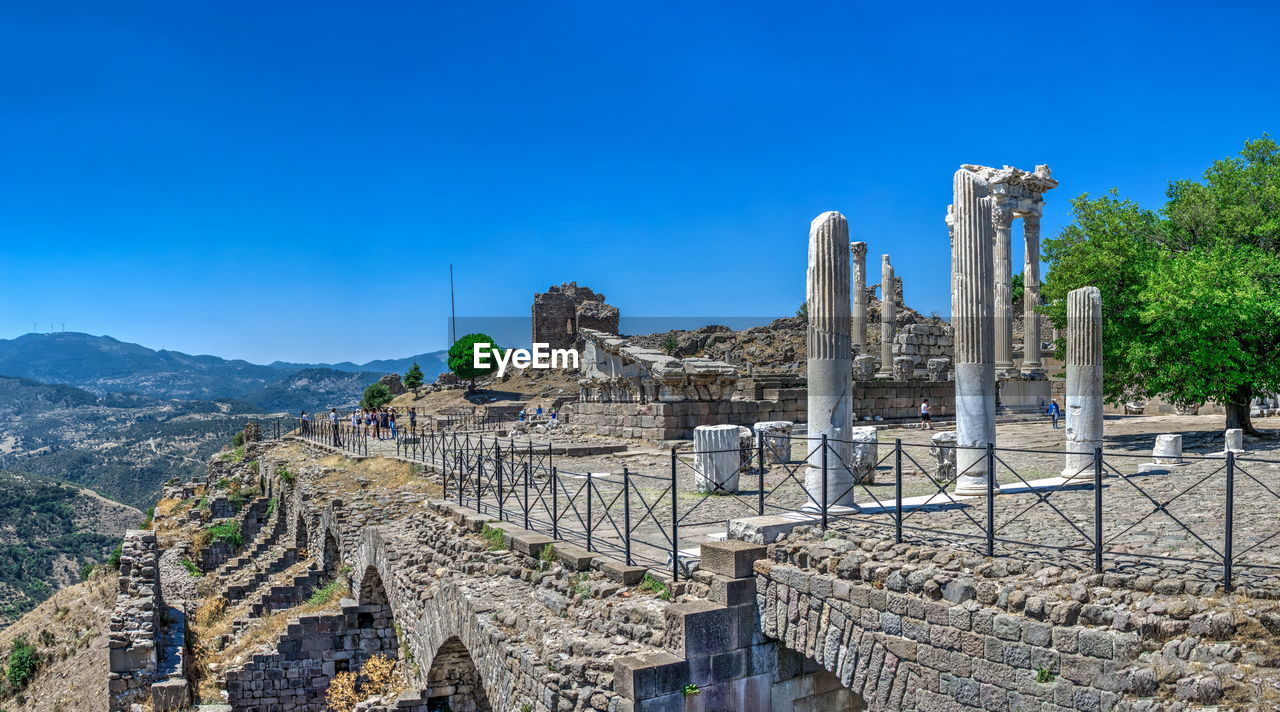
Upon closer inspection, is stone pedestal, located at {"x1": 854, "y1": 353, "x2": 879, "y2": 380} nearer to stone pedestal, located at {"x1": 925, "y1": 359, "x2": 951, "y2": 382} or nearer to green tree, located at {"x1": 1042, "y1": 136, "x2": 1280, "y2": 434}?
stone pedestal, located at {"x1": 925, "y1": 359, "x2": 951, "y2": 382}

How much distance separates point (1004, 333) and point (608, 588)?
77.4 ft

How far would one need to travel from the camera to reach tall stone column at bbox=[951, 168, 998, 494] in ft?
35.1

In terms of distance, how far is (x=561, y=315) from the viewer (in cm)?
7925

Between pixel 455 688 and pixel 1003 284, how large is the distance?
22.9 m

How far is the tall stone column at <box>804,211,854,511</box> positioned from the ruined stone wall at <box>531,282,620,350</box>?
66589mm

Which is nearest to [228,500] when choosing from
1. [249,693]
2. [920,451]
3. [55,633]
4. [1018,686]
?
[55,633]

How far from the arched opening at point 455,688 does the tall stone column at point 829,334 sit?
195 inches

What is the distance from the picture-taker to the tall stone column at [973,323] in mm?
10711

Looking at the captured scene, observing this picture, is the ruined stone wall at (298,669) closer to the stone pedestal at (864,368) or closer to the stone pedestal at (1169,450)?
the stone pedestal at (1169,450)

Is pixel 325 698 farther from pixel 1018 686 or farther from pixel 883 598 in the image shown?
pixel 1018 686

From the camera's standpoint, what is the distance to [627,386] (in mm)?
25172

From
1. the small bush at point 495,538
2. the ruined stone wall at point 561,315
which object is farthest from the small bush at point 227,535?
the ruined stone wall at point 561,315

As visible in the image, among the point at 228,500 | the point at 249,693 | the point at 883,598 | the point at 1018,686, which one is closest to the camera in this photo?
the point at 1018,686

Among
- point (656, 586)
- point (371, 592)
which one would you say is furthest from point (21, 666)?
point (656, 586)
